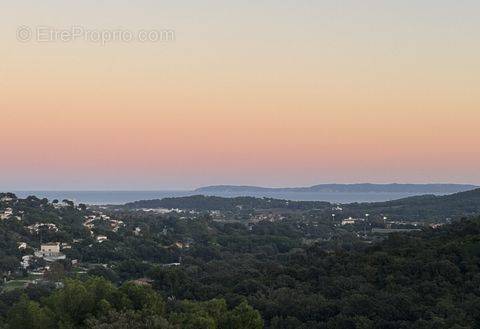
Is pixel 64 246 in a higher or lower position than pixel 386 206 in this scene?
lower

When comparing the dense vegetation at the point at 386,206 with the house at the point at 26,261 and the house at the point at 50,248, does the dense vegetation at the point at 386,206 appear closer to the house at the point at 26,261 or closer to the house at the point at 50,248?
the house at the point at 50,248

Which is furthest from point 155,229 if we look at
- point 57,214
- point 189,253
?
point 189,253

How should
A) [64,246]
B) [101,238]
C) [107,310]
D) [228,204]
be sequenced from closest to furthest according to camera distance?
1. [107,310]
2. [64,246]
3. [101,238]
4. [228,204]

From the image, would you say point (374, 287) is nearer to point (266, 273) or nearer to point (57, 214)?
point (266, 273)

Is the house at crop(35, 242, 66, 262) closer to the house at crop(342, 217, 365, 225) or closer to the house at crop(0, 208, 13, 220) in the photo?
the house at crop(0, 208, 13, 220)

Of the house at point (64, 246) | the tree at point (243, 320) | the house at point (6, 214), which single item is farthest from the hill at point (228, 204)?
the tree at point (243, 320)

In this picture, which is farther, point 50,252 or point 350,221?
point 350,221

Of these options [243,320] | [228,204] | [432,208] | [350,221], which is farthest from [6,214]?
[228,204]

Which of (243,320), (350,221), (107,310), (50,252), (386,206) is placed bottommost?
(50,252)

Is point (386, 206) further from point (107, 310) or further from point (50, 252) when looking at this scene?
point (107, 310)

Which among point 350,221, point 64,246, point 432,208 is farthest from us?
point 432,208

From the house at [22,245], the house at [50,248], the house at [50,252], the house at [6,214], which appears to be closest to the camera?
the house at [50,252]
